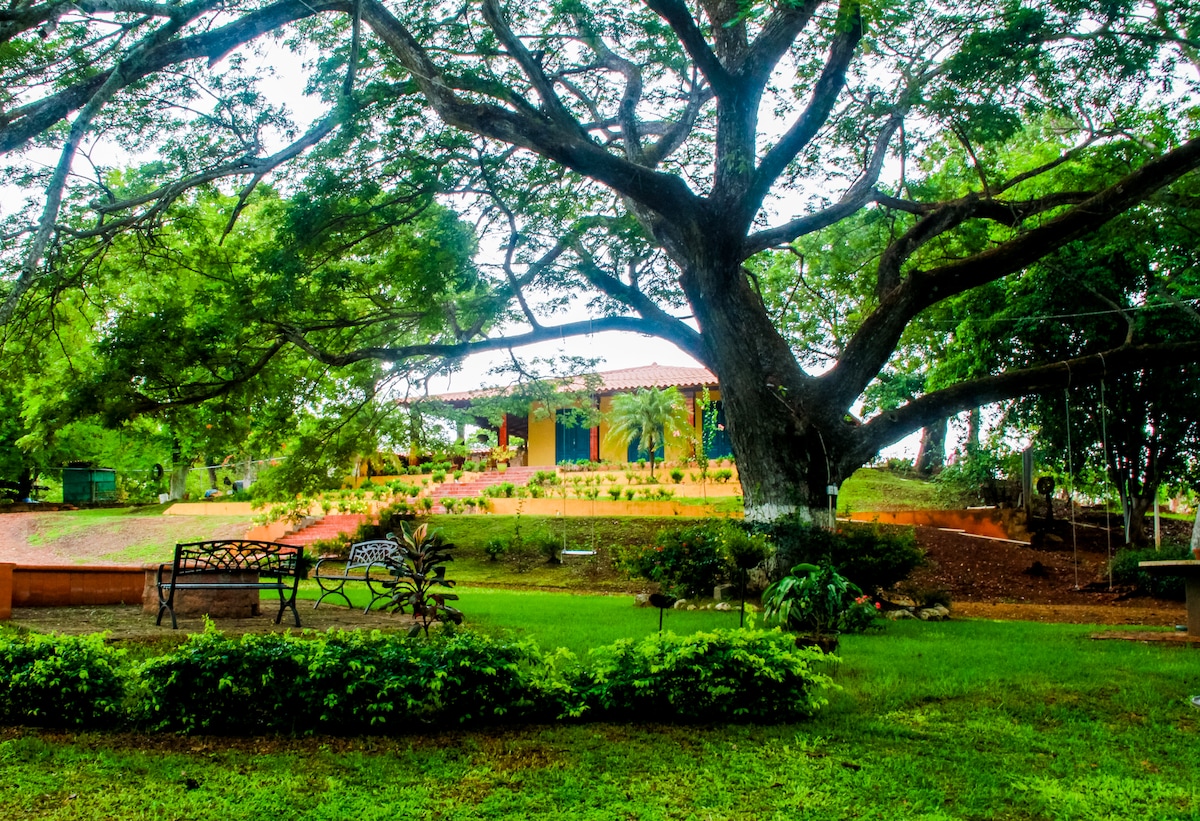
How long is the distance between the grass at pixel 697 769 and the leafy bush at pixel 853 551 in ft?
15.9

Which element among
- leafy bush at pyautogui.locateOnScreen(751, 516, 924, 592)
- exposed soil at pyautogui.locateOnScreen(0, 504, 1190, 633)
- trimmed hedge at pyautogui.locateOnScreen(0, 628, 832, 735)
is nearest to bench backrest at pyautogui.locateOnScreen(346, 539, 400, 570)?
exposed soil at pyautogui.locateOnScreen(0, 504, 1190, 633)

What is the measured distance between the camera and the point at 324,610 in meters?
9.12

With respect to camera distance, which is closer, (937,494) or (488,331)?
(488,331)

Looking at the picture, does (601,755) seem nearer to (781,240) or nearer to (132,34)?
(132,34)

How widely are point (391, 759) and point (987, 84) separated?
10.3 metres

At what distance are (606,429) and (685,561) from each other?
19050mm

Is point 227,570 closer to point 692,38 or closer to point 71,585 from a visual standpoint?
point 71,585

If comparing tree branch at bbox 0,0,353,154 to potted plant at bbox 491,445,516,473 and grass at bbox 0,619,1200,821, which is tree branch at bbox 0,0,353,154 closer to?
grass at bbox 0,619,1200,821

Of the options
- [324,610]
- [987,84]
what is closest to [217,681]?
[324,610]

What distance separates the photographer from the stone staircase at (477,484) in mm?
24078

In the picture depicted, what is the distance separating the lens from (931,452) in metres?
27.1

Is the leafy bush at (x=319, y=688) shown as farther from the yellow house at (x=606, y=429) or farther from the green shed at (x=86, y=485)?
the green shed at (x=86, y=485)

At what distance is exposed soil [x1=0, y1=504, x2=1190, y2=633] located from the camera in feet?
36.5

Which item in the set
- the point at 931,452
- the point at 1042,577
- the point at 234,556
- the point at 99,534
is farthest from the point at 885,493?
the point at 99,534
